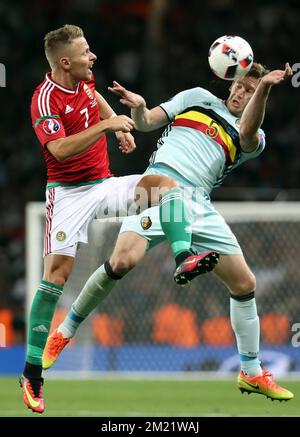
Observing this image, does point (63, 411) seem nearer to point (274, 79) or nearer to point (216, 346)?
point (274, 79)

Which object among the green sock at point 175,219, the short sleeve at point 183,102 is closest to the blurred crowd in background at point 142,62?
the short sleeve at point 183,102

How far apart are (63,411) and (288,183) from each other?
740cm

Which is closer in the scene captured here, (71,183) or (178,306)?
(71,183)

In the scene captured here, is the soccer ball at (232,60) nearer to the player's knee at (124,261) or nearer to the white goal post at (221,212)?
the player's knee at (124,261)

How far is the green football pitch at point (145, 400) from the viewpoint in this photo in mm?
7672

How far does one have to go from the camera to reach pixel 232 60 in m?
7.45

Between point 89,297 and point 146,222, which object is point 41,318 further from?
point 146,222

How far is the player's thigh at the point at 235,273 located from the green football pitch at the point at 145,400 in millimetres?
805

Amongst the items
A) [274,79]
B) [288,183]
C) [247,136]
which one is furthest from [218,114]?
[288,183]

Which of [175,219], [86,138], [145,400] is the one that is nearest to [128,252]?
[175,219]

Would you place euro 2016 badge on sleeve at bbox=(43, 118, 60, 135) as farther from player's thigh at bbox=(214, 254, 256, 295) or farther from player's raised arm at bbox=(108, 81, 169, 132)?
player's thigh at bbox=(214, 254, 256, 295)

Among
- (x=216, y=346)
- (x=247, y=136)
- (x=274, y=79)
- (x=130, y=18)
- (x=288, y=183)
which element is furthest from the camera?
(x=130, y=18)

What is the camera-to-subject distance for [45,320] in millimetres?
7168

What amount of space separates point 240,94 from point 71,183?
1325 mm
